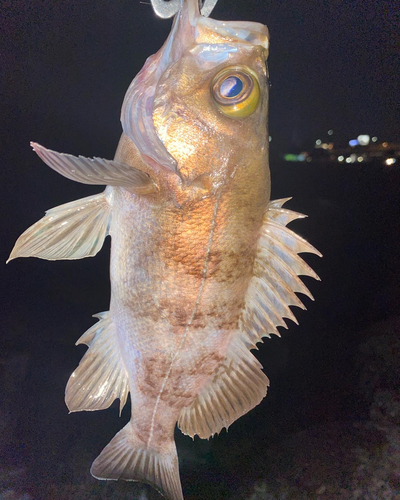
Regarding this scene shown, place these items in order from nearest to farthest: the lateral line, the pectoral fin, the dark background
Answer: the pectoral fin < the lateral line < the dark background

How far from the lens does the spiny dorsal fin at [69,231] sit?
0.80 meters

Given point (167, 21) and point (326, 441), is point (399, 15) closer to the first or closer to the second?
point (167, 21)

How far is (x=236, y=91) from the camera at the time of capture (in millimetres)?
657

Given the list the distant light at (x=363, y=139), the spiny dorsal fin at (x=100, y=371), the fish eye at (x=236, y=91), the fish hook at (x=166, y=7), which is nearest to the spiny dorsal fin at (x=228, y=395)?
the spiny dorsal fin at (x=100, y=371)

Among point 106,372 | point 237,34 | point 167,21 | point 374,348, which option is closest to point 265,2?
point 167,21

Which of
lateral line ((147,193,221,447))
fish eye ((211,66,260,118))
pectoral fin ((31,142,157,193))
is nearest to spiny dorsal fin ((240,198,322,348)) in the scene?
lateral line ((147,193,221,447))

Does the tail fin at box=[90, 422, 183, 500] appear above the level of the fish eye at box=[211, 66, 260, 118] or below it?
below

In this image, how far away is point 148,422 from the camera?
937 millimetres

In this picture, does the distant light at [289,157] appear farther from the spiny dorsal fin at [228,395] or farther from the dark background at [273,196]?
the spiny dorsal fin at [228,395]

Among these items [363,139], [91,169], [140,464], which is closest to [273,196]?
[363,139]

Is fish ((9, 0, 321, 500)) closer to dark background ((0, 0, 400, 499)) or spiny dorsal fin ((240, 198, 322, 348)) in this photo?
spiny dorsal fin ((240, 198, 322, 348))

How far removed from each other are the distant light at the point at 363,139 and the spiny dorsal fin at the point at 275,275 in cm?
136

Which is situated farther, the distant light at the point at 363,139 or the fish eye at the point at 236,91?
the distant light at the point at 363,139

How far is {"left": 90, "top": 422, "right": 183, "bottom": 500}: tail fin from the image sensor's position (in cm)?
94
